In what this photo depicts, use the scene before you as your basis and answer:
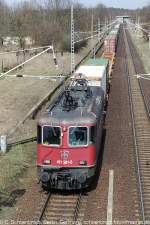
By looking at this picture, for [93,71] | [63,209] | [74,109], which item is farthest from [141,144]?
[63,209]

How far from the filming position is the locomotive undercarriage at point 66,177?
15438 mm

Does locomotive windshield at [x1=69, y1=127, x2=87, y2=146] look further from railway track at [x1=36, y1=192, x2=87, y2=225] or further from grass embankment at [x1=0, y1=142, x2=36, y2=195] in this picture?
grass embankment at [x1=0, y1=142, x2=36, y2=195]

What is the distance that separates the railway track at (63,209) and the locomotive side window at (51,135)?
1.88 m

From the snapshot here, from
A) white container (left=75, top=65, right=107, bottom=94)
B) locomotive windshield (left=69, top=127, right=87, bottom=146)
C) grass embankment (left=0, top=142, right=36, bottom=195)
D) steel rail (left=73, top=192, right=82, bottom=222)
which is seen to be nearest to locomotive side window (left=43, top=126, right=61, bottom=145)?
locomotive windshield (left=69, top=127, right=87, bottom=146)

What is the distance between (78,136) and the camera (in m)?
15.5

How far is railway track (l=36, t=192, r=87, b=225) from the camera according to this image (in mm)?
13867

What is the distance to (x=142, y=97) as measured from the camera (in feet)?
112

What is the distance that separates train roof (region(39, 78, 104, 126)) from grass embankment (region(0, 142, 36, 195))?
2867 millimetres

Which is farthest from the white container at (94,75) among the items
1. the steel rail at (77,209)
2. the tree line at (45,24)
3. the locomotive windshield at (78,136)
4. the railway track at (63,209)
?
the tree line at (45,24)

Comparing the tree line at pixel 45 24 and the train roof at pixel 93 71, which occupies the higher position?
the tree line at pixel 45 24

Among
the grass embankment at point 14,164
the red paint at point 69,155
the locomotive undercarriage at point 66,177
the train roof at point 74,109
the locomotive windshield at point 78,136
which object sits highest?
the train roof at point 74,109

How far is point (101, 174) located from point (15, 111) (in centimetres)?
1270

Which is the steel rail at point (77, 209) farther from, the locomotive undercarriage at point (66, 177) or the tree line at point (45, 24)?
the tree line at point (45, 24)

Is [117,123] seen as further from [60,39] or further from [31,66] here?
[60,39]
